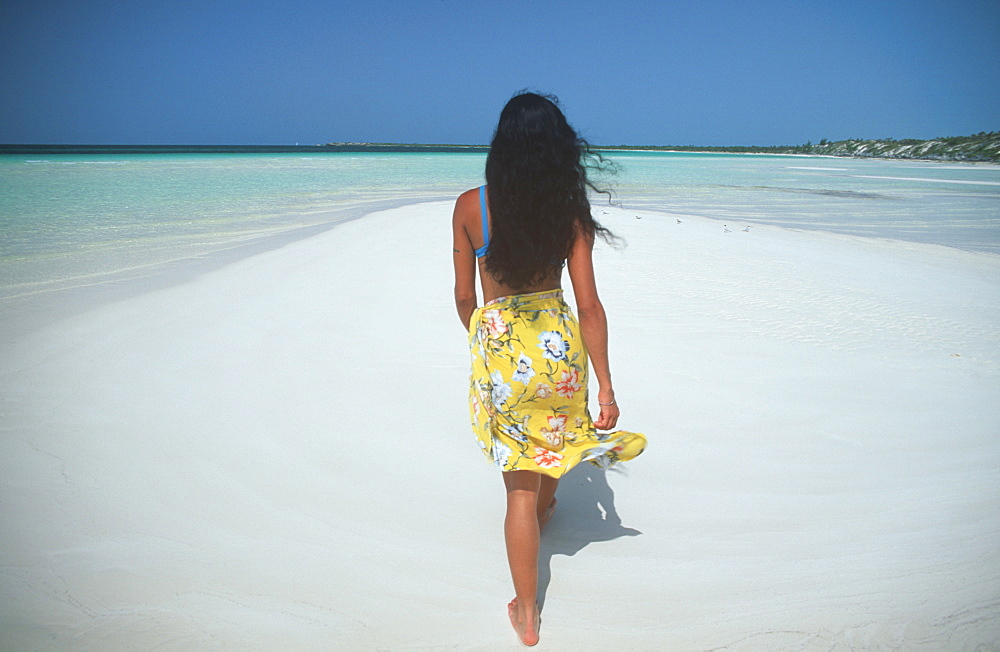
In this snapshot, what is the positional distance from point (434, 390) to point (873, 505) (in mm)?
2382

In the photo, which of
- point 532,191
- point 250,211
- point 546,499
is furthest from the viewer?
point 250,211

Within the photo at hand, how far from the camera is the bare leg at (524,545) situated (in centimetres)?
189

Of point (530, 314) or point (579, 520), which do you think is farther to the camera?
point (579, 520)

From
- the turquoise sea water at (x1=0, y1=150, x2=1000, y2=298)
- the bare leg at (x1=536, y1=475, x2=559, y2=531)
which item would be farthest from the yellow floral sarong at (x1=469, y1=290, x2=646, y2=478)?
the turquoise sea water at (x1=0, y1=150, x2=1000, y2=298)

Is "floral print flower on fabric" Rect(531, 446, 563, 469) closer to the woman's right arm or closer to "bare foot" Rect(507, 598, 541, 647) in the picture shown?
the woman's right arm

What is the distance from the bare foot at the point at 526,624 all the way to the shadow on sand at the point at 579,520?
0.56ft

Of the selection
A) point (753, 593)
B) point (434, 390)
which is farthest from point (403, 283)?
point (753, 593)

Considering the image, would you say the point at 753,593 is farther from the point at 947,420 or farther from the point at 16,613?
the point at 16,613

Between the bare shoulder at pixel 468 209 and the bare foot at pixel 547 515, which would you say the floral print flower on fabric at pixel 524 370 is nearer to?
the bare shoulder at pixel 468 209

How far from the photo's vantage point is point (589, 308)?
6.27ft

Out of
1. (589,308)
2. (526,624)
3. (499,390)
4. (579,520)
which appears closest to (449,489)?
(579,520)

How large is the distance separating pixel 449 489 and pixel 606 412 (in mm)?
1083

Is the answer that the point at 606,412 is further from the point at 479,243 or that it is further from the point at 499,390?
the point at 479,243

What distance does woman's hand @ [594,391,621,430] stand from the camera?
202 centimetres
